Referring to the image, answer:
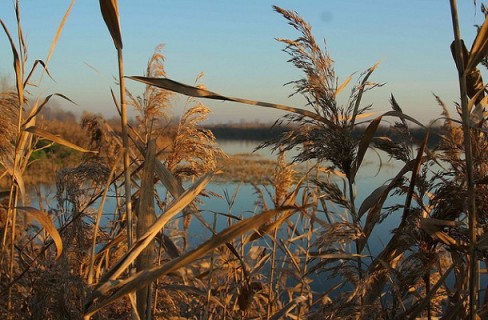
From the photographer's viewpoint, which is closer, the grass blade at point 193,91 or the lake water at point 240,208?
the grass blade at point 193,91

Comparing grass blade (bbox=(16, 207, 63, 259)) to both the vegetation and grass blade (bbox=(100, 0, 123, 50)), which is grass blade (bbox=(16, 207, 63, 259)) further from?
grass blade (bbox=(100, 0, 123, 50))

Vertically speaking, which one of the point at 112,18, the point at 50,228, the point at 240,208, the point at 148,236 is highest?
the point at 112,18

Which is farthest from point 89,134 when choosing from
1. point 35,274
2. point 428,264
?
point 428,264

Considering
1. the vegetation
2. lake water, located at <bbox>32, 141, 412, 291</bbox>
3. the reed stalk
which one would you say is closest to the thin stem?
the vegetation

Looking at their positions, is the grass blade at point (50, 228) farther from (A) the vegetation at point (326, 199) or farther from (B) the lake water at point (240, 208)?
(B) the lake water at point (240, 208)

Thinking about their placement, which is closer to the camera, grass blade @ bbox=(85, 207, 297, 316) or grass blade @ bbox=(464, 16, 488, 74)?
grass blade @ bbox=(85, 207, 297, 316)

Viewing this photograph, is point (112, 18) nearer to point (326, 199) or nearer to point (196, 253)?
point (196, 253)

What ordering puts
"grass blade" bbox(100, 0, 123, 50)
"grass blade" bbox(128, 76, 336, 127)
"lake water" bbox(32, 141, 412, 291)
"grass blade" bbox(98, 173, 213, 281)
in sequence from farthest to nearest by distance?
1. "lake water" bbox(32, 141, 412, 291)
2. "grass blade" bbox(128, 76, 336, 127)
3. "grass blade" bbox(100, 0, 123, 50)
4. "grass blade" bbox(98, 173, 213, 281)

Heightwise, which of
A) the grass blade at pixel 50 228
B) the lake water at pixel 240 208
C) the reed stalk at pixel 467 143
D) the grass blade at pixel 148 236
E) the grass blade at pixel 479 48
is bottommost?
the lake water at pixel 240 208

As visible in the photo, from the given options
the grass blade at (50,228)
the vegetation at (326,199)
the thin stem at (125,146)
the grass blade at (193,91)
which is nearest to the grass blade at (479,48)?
the vegetation at (326,199)

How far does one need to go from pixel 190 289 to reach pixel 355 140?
90cm

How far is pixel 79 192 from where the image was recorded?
1850mm

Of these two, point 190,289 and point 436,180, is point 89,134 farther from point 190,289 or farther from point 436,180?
point 436,180

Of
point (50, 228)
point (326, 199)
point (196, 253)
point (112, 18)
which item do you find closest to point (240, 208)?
point (326, 199)
